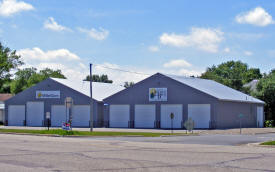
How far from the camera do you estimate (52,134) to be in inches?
1419

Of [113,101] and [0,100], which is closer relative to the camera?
[113,101]

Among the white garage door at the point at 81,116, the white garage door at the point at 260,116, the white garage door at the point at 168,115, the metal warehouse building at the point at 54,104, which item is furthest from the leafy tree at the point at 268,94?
the white garage door at the point at 81,116

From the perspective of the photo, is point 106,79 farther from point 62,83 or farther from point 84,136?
point 84,136

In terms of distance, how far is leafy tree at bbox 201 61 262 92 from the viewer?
7478 centimetres

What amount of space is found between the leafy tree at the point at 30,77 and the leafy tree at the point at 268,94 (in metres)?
60.4

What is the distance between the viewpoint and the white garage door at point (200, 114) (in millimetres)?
49188

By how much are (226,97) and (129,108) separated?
11418 millimetres

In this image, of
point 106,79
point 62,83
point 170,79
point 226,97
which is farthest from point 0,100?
point 106,79

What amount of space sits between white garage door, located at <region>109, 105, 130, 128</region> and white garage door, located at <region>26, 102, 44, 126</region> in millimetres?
10290

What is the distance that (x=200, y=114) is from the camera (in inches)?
1956

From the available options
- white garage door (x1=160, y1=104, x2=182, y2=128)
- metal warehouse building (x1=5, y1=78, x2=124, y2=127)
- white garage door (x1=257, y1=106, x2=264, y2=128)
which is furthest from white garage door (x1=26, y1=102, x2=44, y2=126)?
white garage door (x1=257, y1=106, x2=264, y2=128)

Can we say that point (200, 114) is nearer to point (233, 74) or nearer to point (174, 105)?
point (174, 105)

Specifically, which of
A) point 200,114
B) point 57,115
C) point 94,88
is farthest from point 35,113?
point 200,114

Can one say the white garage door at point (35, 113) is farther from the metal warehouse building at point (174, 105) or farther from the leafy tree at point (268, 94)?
the leafy tree at point (268, 94)
